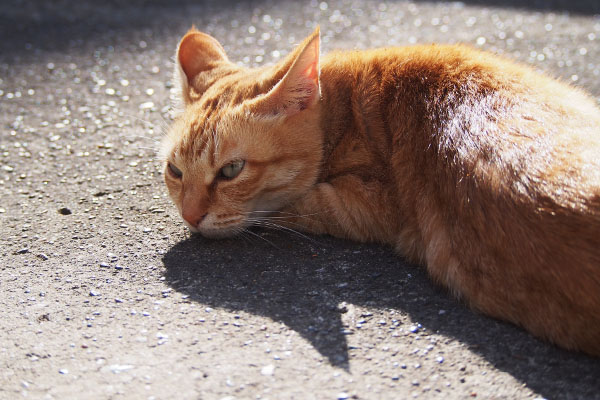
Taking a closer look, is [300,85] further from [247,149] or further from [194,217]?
[194,217]

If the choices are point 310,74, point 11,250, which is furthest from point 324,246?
point 11,250

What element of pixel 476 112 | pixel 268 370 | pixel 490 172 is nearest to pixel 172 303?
pixel 268 370

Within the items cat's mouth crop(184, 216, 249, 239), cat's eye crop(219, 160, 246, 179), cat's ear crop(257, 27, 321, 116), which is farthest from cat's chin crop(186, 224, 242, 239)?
cat's ear crop(257, 27, 321, 116)

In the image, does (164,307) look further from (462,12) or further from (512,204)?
(462,12)

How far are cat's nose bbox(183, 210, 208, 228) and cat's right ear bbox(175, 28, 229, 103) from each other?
0.73 meters

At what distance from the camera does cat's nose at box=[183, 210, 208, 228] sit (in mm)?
2596

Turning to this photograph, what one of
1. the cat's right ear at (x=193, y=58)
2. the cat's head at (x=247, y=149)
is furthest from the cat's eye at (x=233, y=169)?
the cat's right ear at (x=193, y=58)

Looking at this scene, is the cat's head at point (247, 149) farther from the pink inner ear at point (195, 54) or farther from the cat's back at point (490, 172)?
the pink inner ear at point (195, 54)

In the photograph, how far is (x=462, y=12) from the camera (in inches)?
233

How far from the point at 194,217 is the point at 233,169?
26 cm

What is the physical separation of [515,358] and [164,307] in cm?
124

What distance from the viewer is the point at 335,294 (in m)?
2.35

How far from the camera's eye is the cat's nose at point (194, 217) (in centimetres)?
260

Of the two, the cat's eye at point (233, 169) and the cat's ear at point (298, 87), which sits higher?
the cat's ear at point (298, 87)
